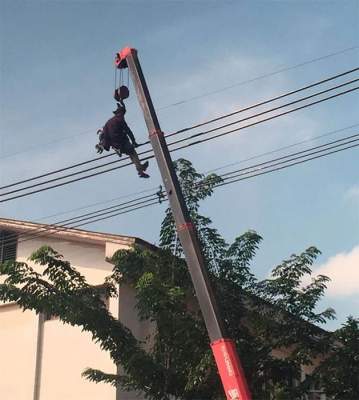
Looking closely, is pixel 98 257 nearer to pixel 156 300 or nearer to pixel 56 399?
pixel 56 399

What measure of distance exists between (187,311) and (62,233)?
6.47 meters

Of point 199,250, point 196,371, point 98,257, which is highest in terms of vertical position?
point 98,257

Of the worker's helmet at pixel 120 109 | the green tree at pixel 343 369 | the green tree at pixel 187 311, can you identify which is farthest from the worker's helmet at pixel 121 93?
the green tree at pixel 343 369

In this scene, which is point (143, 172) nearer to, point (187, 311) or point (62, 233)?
point (187, 311)

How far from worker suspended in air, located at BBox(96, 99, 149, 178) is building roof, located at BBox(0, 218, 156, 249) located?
4.15 m

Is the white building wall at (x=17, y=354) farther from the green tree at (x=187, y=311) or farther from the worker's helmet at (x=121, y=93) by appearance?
the worker's helmet at (x=121, y=93)

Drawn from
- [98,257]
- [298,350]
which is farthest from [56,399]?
[298,350]

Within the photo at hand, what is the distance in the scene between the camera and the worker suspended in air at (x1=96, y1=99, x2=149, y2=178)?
→ 1027cm

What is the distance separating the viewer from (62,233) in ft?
56.0

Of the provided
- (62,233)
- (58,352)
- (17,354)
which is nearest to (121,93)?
(62,233)

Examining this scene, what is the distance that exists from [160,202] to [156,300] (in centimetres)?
162

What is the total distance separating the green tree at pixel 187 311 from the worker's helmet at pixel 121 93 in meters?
2.22

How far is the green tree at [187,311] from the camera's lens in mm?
10984

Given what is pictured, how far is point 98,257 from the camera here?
1642 cm
